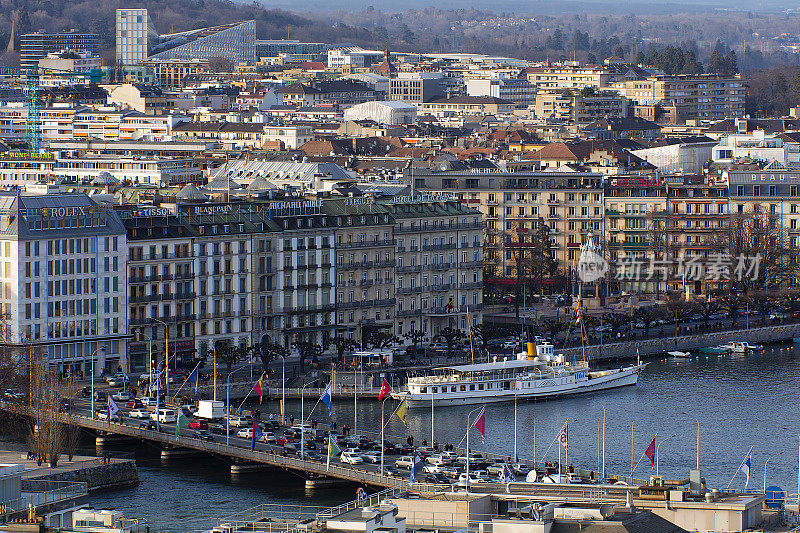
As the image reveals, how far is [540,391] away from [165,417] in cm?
1894

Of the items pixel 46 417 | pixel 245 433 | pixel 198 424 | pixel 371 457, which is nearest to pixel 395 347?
pixel 198 424

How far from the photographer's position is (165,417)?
275 ft

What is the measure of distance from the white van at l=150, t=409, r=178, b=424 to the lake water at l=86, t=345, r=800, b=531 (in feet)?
6.20

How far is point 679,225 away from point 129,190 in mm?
30818

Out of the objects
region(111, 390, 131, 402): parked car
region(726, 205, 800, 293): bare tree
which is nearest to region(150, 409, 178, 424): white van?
region(111, 390, 131, 402): parked car

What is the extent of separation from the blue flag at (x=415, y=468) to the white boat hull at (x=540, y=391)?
16614 millimetres

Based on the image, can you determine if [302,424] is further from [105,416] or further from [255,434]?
[105,416]

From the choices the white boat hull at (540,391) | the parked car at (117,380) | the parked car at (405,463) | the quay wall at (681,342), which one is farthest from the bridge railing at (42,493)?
the quay wall at (681,342)

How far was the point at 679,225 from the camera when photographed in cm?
12812

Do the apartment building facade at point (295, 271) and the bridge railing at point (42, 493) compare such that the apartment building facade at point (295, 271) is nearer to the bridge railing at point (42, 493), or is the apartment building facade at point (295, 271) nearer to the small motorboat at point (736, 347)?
the small motorboat at point (736, 347)

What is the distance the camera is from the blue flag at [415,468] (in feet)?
231

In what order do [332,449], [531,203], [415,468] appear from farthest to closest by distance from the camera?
[531,203] < [332,449] < [415,468]

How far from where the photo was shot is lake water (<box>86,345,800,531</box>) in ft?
238

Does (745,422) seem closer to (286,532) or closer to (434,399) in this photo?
(434,399)
